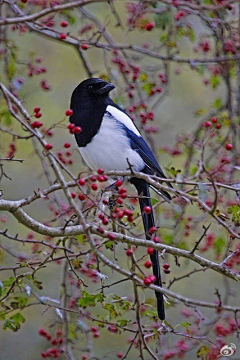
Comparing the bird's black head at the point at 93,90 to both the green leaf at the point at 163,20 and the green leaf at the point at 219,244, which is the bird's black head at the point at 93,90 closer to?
the green leaf at the point at 163,20

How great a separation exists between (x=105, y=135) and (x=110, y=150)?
7cm

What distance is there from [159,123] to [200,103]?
41cm

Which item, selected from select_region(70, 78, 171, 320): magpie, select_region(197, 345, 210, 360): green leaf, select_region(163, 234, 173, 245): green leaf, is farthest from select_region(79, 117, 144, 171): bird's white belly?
select_region(197, 345, 210, 360): green leaf

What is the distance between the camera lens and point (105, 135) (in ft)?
9.79

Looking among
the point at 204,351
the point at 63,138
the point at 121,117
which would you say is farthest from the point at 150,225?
the point at 63,138

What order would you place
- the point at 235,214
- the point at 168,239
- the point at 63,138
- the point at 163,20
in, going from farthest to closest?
the point at 63,138
the point at 168,239
the point at 163,20
the point at 235,214

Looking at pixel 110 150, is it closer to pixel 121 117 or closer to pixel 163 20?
pixel 121 117

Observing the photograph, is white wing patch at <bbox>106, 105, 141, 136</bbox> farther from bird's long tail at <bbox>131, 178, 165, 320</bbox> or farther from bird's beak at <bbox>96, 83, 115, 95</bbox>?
bird's long tail at <bbox>131, 178, 165, 320</bbox>

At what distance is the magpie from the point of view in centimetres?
298

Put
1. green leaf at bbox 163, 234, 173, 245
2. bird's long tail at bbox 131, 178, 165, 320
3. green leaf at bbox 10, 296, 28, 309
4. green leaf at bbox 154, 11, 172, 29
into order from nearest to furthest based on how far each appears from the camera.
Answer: green leaf at bbox 10, 296, 28, 309 < bird's long tail at bbox 131, 178, 165, 320 < green leaf at bbox 154, 11, 172, 29 < green leaf at bbox 163, 234, 173, 245

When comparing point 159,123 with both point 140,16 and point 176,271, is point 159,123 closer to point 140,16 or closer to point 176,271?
point 176,271

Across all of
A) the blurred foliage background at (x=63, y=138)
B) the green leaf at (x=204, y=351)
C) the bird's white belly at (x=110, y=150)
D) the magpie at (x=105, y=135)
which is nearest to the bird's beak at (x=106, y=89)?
the magpie at (x=105, y=135)

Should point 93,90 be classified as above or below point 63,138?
below

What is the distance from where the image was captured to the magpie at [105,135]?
2.98 meters
